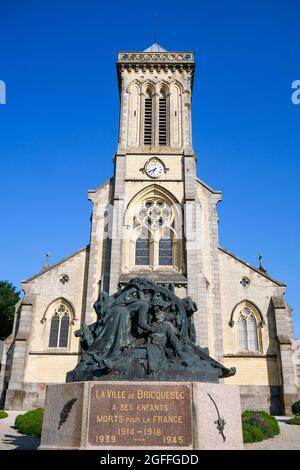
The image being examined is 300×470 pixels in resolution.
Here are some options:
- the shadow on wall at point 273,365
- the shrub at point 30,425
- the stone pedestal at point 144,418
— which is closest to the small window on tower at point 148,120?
the shadow on wall at point 273,365

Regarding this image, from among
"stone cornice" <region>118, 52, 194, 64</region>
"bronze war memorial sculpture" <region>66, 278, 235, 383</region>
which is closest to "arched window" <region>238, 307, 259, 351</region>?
"bronze war memorial sculpture" <region>66, 278, 235, 383</region>

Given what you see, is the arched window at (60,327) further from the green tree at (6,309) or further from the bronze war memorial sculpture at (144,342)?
the green tree at (6,309)

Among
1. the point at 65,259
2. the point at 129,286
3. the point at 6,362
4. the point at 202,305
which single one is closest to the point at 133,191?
the point at 65,259

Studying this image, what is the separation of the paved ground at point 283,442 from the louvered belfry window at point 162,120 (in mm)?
21103

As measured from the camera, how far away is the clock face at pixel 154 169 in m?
28.0

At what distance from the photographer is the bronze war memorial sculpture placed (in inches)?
270

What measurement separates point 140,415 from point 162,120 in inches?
1070

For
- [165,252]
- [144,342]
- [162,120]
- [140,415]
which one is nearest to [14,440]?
[144,342]

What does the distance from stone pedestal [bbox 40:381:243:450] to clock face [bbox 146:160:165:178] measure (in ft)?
73.0

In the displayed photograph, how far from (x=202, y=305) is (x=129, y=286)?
1536cm

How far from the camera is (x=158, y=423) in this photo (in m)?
6.28

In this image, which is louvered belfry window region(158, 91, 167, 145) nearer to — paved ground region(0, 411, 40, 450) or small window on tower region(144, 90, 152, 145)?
small window on tower region(144, 90, 152, 145)
